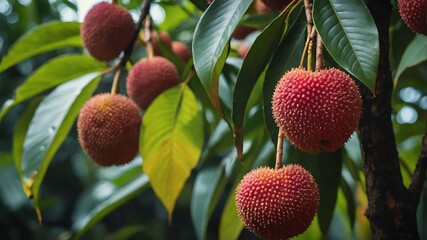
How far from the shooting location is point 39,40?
117cm

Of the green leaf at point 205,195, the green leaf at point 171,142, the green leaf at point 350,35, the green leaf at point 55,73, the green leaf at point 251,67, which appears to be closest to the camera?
the green leaf at point 350,35

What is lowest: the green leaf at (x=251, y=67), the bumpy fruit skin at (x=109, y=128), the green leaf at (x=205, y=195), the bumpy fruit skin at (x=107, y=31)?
the green leaf at (x=205, y=195)

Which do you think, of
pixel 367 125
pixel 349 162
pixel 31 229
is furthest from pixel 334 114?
pixel 31 229

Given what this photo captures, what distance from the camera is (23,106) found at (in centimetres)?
279

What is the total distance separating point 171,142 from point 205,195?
0.33 metres

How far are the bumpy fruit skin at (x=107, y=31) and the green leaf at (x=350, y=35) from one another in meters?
0.39

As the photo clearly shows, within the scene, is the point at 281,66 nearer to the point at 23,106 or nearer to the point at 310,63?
the point at 310,63

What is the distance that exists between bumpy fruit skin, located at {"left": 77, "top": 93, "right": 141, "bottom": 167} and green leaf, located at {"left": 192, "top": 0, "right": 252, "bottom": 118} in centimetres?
27

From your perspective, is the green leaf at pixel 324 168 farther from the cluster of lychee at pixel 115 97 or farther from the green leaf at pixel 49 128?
the green leaf at pixel 49 128

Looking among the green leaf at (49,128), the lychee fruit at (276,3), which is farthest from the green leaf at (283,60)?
the green leaf at (49,128)

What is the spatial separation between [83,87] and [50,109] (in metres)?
0.06

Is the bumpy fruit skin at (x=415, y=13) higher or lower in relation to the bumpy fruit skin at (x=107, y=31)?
higher

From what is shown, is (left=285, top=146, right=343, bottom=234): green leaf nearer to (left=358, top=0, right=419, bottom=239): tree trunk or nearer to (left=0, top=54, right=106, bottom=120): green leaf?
(left=358, top=0, right=419, bottom=239): tree trunk

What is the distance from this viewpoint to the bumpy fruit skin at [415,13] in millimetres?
650
